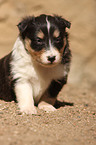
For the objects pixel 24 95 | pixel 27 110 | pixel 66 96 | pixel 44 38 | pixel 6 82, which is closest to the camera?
pixel 27 110

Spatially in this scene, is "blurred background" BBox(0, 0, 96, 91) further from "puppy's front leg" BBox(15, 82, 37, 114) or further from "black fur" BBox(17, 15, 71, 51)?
"puppy's front leg" BBox(15, 82, 37, 114)

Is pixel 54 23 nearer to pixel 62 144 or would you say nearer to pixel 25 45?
pixel 25 45

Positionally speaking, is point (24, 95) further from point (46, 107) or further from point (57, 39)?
point (57, 39)

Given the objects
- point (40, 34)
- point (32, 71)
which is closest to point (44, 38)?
point (40, 34)

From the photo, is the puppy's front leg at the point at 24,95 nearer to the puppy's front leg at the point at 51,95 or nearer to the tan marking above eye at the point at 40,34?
the puppy's front leg at the point at 51,95

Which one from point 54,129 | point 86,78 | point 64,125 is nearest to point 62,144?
point 54,129

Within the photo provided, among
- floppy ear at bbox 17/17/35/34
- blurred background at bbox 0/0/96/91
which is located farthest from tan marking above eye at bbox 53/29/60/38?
blurred background at bbox 0/0/96/91

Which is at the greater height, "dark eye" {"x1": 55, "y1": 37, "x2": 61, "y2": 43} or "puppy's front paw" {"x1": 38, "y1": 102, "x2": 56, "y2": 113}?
"dark eye" {"x1": 55, "y1": 37, "x2": 61, "y2": 43}
